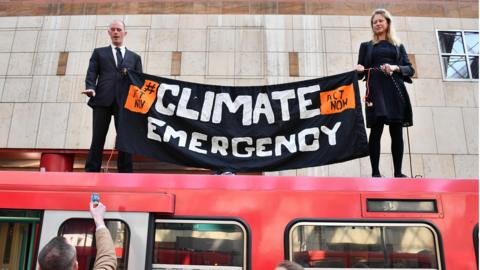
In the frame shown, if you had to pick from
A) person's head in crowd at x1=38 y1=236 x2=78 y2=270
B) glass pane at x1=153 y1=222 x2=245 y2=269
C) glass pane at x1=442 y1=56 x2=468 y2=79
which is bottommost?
person's head in crowd at x1=38 y1=236 x2=78 y2=270

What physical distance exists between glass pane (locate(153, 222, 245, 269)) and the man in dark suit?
4.31ft

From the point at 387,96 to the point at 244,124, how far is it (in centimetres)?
139

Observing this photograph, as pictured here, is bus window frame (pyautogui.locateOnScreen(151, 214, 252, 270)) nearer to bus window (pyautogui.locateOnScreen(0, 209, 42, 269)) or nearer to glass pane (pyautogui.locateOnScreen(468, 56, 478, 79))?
bus window (pyautogui.locateOnScreen(0, 209, 42, 269))

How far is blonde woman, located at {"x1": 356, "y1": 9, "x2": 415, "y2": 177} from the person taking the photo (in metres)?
3.94

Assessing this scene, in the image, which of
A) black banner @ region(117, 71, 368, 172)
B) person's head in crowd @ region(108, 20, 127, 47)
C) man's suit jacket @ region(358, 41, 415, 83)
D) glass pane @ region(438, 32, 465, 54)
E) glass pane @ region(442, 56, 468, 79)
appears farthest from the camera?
glass pane @ region(438, 32, 465, 54)

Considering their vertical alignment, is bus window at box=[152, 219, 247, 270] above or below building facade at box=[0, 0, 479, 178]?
below

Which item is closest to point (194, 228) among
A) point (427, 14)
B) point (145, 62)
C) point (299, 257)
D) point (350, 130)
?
point (299, 257)

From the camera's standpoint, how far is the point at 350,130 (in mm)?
3838

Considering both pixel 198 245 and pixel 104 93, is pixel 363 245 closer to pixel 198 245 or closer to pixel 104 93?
pixel 198 245

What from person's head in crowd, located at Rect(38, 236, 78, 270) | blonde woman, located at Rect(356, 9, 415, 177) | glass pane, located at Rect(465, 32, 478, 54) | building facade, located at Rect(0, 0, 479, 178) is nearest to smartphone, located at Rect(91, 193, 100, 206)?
person's head in crowd, located at Rect(38, 236, 78, 270)

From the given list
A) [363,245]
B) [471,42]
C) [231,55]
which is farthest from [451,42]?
[363,245]

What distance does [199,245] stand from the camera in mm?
2918

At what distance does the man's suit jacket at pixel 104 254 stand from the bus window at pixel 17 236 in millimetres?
700

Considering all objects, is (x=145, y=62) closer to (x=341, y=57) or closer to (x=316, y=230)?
(x=341, y=57)
